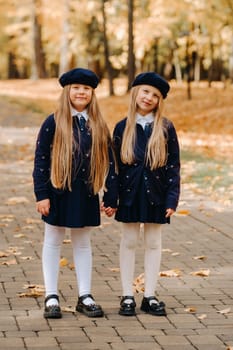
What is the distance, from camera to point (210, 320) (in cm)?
599

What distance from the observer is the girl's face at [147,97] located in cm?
607

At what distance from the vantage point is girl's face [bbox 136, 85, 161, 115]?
19.9ft

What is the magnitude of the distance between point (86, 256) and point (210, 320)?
99 centimetres

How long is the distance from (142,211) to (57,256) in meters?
0.71

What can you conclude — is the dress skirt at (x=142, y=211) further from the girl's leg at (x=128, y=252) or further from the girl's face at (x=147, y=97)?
the girl's face at (x=147, y=97)

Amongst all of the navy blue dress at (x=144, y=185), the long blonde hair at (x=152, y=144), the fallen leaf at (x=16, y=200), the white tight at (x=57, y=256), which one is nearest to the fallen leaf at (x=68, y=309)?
the white tight at (x=57, y=256)

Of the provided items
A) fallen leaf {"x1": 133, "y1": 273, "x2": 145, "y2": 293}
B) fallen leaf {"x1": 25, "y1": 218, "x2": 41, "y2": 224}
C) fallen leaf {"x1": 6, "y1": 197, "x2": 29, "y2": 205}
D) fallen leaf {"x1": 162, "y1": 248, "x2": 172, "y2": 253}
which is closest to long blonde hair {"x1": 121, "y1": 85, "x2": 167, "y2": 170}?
fallen leaf {"x1": 133, "y1": 273, "x2": 145, "y2": 293}

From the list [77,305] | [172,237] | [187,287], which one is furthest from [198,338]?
[172,237]

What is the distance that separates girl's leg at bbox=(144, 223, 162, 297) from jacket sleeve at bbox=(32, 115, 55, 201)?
0.79m

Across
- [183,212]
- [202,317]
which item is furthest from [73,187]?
[183,212]

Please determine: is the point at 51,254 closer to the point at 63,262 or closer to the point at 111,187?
the point at 111,187

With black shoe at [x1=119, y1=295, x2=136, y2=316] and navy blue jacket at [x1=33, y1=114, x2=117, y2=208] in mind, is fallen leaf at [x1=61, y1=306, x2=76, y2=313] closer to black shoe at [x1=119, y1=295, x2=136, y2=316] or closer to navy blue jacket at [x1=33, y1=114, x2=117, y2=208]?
black shoe at [x1=119, y1=295, x2=136, y2=316]

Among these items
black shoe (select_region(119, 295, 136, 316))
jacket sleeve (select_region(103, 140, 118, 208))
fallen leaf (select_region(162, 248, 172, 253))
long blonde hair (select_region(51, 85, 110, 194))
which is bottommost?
fallen leaf (select_region(162, 248, 172, 253))

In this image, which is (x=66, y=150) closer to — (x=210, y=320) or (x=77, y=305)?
(x=77, y=305)
